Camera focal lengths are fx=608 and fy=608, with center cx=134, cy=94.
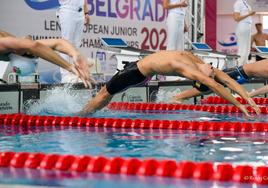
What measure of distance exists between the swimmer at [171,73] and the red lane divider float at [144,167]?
6.77 ft

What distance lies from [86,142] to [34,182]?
5.06 ft

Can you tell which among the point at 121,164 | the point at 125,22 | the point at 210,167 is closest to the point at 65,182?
the point at 121,164

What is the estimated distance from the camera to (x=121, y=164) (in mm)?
3191

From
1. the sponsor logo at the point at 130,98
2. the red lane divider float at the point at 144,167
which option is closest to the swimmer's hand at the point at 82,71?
the red lane divider float at the point at 144,167

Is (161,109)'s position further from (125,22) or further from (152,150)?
(125,22)

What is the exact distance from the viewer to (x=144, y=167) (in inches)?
123

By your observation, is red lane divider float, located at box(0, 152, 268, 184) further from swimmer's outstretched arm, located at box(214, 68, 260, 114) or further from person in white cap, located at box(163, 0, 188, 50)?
person in white cap, located at box(163, 0, 188, 50)

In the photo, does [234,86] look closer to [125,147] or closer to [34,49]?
[125,147]

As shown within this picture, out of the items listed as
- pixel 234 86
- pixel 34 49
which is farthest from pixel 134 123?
pixel 34 49

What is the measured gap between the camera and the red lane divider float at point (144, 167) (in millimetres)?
2971

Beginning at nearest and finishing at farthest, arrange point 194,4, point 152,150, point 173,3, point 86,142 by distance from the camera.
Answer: point 152,150, point 86,142, point 173,3, point 194,4

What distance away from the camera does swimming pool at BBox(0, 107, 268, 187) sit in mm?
2928

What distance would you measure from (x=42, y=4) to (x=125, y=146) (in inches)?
189

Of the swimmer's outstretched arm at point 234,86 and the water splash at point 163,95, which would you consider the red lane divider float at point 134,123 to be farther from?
the water splash at point 163,95
